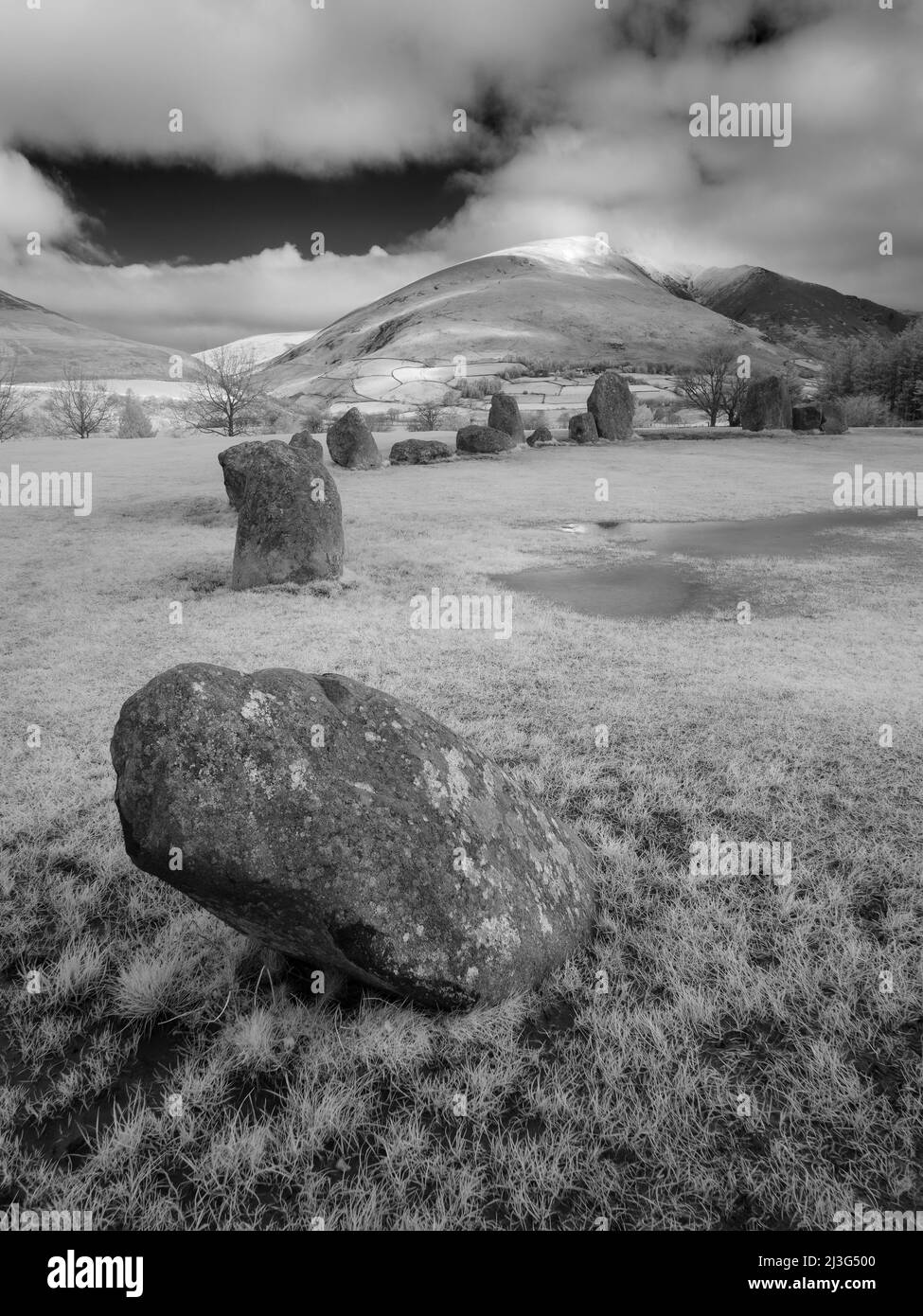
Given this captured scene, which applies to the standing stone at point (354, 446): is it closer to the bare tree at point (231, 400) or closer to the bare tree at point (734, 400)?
the bare tree at point (231, 400)

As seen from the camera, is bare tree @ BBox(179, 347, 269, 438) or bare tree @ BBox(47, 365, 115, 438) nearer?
bare tree @ BBox(179, 347, 269, 438)

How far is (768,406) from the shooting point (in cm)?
4491

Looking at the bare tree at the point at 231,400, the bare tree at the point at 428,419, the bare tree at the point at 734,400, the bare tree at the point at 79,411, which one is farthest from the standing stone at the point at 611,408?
the bare tree at the point at 79,411

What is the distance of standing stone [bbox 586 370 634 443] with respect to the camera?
4191cm

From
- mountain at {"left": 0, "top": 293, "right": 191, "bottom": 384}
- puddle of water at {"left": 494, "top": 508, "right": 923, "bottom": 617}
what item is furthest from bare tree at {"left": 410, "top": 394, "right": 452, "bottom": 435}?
mountain at {"left": 0, "top": 293, "right": 191, "bottom": 384}

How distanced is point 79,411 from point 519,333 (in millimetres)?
99929

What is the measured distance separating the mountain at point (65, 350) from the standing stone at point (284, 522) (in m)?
97.5

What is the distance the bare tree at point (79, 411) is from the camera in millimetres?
52531

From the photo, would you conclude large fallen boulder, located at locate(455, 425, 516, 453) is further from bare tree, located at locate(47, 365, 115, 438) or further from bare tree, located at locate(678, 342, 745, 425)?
bare tree, located at locate(47, 365, 115, 438)

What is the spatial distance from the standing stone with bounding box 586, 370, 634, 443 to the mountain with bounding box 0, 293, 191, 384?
8059 cm
